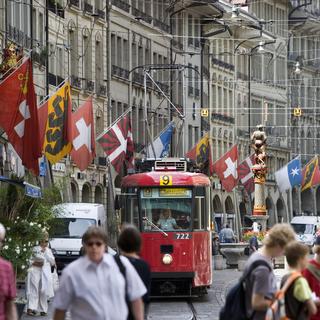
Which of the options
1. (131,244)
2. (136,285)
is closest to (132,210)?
(131,244)

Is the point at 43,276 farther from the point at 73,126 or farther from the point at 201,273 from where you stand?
the point at 73,126

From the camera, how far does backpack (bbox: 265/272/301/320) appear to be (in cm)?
1482

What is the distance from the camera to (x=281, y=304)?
48.8ft

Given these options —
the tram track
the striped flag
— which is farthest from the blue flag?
the tram track

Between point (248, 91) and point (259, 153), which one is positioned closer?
point (259, 153)

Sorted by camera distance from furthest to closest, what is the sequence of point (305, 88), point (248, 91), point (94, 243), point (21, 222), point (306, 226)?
point (305, 88)
point (248, 91)
point (306, 226)
point (21, 222)
point (94, 243)

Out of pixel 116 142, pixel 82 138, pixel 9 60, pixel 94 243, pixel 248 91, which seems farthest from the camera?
pixel 248 91

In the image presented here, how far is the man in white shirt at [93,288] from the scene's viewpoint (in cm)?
1356

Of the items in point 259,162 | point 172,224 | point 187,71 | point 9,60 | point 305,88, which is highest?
point 305,88

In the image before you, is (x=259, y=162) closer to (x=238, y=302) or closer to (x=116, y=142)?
(x=116, y=142)

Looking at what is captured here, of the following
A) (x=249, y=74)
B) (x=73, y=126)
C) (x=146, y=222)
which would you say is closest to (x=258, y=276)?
(x=146, y=222)

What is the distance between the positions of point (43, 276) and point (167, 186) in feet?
16.6

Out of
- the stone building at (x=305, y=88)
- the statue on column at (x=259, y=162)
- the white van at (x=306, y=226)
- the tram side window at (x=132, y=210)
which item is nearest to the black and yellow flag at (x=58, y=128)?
the tram side window at (x=132, y=210)

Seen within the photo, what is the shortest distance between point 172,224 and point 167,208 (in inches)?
13.8
